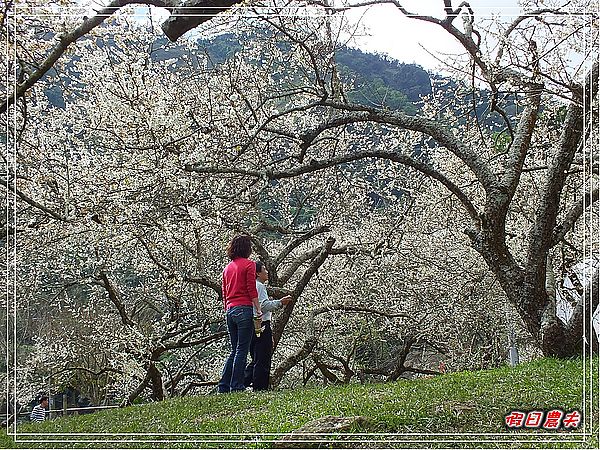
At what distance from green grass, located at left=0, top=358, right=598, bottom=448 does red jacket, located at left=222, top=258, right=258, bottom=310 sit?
0.68 meters

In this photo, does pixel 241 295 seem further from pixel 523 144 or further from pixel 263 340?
pixel 523 144

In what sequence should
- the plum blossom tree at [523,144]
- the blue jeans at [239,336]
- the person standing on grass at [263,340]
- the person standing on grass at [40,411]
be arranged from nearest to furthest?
the plum blossom tree at [523,144]
the blue jeans at [239,336]
the person standing on grass at [263,340]
the person standing on grass at [40,411]

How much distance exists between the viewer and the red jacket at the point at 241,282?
182 inches

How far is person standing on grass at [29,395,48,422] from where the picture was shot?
7.51m

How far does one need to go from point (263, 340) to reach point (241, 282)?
0.63 meters

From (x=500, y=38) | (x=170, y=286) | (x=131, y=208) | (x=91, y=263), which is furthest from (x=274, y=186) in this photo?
(x=500, y=38)

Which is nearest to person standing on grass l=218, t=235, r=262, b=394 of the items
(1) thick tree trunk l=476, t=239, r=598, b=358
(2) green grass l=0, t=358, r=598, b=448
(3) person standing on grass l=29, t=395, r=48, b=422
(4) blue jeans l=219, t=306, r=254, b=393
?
(4) blue jeans l=219, t=306, r=254, b=393

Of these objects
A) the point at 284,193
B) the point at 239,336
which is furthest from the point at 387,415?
the point at 284,193

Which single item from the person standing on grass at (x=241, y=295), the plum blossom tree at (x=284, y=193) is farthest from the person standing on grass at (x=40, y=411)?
the person standing on grass at (x=241, y=295)

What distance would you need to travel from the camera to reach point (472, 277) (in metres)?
8.80

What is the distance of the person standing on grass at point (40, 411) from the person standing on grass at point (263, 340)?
3.39m

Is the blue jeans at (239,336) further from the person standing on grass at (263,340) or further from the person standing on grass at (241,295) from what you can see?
the person standing on grass at (263,340)

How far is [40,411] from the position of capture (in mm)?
7199

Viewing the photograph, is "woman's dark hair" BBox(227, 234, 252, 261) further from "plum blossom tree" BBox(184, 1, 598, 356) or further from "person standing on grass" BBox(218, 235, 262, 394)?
"plum blossom tree" BBox(184, 1, 598, 356)
